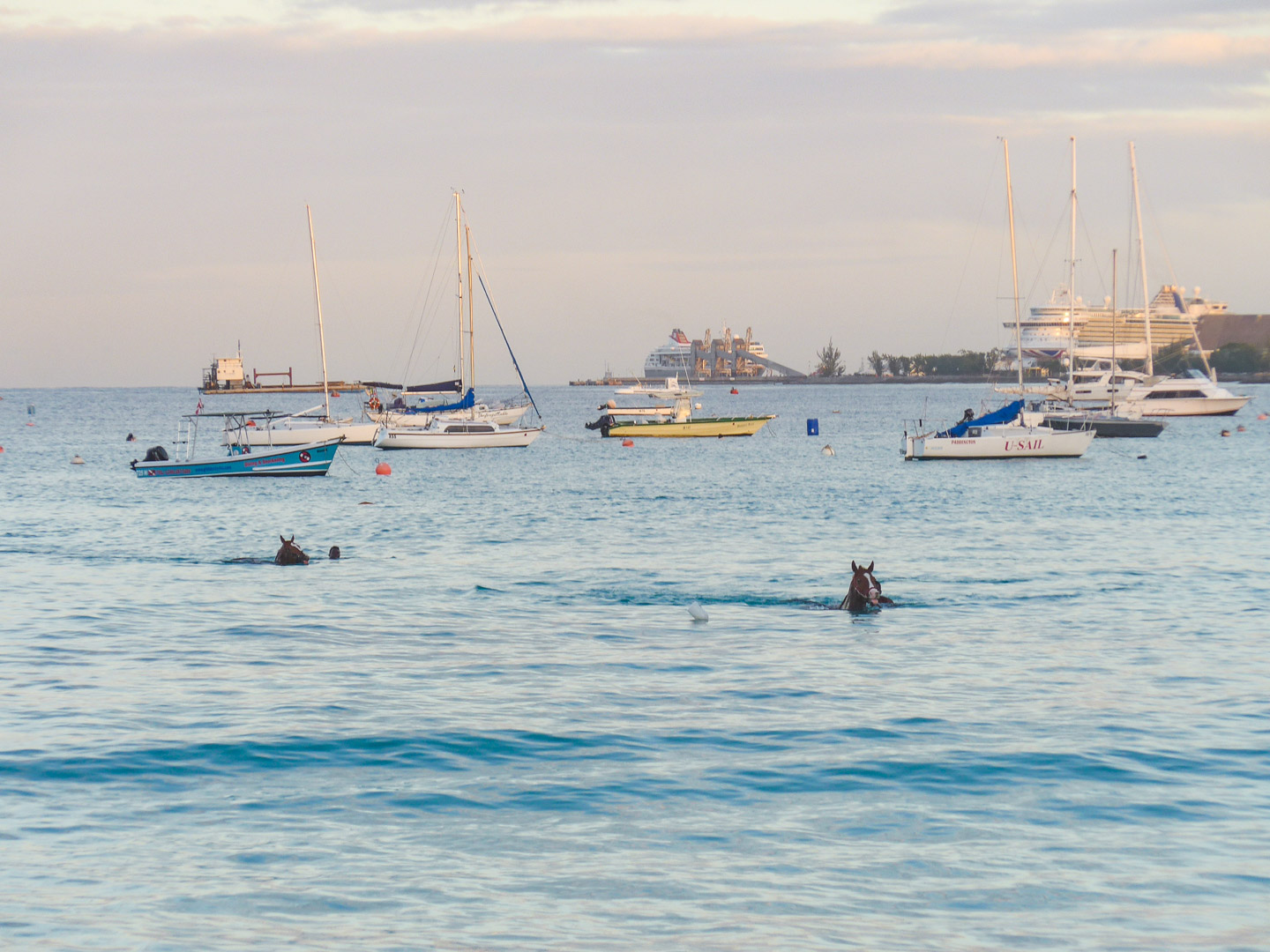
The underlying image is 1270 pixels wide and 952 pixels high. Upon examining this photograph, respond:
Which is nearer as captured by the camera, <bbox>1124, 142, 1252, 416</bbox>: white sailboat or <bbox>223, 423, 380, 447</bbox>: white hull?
<bbox>223, 423, 380, 447</bbox>: white hull

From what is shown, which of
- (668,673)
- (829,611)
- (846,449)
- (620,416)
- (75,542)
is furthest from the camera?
(620,416)

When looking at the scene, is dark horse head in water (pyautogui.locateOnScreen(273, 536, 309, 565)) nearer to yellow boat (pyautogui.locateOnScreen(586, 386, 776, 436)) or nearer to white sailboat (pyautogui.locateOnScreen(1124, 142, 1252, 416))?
yellow boat (pyautogui.locateOnScreen(586, 386, 776, 436))

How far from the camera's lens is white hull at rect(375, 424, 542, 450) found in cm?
7712

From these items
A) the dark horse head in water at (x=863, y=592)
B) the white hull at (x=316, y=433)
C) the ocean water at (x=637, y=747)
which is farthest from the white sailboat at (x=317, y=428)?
the dark horse head in water at (x=863, y=592)

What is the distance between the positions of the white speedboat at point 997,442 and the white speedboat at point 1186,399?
159 ft

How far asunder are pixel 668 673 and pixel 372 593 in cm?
971

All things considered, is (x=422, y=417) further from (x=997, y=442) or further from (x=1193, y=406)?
(x=1193, y=406)

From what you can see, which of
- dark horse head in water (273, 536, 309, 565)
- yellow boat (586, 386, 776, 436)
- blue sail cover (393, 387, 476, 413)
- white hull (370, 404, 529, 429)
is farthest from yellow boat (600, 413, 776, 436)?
dark horse head in water (273, 536, 309, 565)

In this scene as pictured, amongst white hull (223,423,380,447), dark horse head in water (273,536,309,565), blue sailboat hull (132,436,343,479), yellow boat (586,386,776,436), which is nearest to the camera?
dark horse head in water (273,536,309,565)

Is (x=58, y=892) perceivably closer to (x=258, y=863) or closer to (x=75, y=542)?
(x=258, y=863)

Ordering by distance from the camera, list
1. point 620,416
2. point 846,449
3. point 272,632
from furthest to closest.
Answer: point 620,416 → point 846,449 → point 272,632

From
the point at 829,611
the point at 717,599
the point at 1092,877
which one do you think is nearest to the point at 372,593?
the point at 717,599

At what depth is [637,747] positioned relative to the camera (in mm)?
14305

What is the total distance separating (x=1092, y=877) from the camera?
33.8ft
